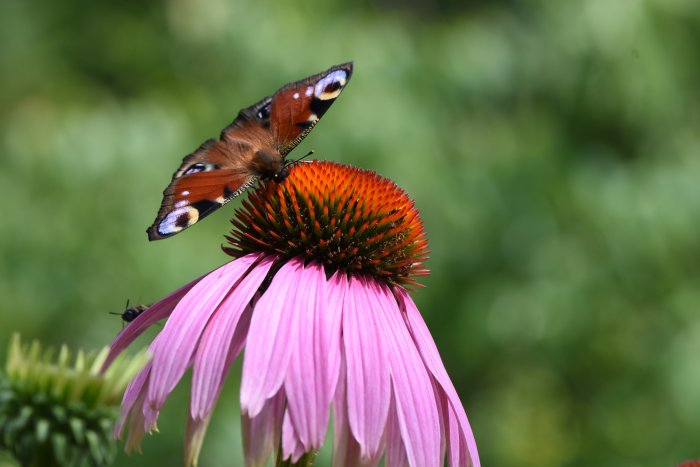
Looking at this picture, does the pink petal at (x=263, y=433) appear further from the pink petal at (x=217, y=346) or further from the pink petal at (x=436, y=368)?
the pink petal at (x=436, y=368)

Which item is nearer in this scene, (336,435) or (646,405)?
(336,435)

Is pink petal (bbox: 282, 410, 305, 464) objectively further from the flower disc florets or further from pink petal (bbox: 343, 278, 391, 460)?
the flower disc florets

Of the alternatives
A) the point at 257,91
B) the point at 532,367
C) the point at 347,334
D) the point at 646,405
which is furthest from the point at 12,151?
the point at 347,334

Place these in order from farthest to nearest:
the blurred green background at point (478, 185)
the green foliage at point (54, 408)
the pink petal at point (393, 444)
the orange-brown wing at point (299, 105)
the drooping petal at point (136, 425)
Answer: the blurred green background at point (478, 185) < the orange-brown wing at point (299, 105) < the drooping petal at point (136, 425) < the pink petal at point (393, 444) < the green foliage at point (54, 408)

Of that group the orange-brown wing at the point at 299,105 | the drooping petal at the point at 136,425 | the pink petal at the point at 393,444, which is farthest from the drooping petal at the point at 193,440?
the orange-brown wing at the point at 299,105

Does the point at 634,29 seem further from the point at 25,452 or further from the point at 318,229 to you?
the point at 25,452

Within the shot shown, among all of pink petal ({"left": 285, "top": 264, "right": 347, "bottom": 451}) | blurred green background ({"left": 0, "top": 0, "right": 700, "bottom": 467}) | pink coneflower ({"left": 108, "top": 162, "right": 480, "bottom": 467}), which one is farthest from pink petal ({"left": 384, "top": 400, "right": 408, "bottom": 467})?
blurred green background ({"left": 0, "top": 0, "right": 700, "bottom": 467})
